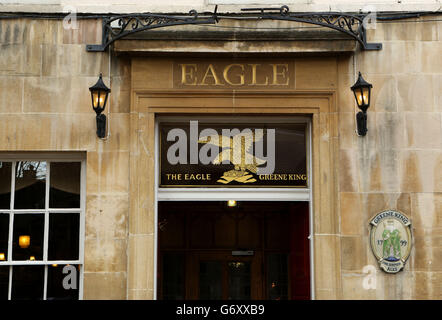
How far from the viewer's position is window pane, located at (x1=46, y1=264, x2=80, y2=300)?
749cm

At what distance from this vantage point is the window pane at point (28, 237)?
7574 millimetres

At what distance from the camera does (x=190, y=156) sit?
7.81m

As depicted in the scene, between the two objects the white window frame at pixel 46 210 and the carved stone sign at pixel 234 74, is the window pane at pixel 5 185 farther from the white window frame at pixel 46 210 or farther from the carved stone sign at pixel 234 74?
the carved stone sign at pixel 234 74

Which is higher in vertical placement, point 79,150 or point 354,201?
point 79,150

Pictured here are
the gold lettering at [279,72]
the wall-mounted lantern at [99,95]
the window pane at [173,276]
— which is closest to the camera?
the wall-mounted lantern at [99,95]

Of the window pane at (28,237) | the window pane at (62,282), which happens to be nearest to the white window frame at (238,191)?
the window pane at (62,282)

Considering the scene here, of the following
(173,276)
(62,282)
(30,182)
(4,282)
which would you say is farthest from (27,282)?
(173,276)

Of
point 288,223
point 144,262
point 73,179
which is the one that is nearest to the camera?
point 144,262

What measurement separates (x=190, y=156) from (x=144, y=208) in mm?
971

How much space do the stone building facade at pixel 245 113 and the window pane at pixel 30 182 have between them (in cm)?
16

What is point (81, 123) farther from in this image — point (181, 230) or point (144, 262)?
point (181, 230)

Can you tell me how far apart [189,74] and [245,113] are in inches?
34.3

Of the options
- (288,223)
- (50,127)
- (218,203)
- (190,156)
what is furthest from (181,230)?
(50,127)

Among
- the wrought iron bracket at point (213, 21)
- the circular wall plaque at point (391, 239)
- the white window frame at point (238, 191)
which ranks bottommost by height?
the circular wall plaque at point (391, 239)
